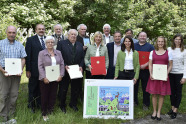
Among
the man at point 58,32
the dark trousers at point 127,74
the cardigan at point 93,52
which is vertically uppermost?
the man at point 58,32

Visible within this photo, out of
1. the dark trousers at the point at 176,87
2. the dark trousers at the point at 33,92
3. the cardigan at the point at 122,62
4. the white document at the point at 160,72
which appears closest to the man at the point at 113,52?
the cardigan at the point at 122,62

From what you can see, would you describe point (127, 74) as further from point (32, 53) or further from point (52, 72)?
point (32, 53)

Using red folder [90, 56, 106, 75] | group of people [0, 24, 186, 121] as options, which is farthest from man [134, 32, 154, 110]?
red folder [90, 56, 106, 75]

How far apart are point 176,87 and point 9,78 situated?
3.71 m

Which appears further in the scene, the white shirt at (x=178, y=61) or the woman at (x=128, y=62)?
the woman at (x=128, y=62)

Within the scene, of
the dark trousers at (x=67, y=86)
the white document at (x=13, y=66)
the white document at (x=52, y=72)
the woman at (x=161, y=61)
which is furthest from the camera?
the dark trousers at (x=67, y=86)

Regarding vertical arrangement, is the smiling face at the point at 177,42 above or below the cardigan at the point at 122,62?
above

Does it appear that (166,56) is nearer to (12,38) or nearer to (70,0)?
(12,38)

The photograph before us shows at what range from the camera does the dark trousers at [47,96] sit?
383cm

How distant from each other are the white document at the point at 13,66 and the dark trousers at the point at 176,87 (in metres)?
3.36

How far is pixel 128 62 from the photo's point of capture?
13.8 feet

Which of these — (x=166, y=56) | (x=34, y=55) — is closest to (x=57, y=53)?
(x=34, y=55)

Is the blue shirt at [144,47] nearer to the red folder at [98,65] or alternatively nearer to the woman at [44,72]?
the red folder at [98,65]

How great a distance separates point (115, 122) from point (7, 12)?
454 inches
